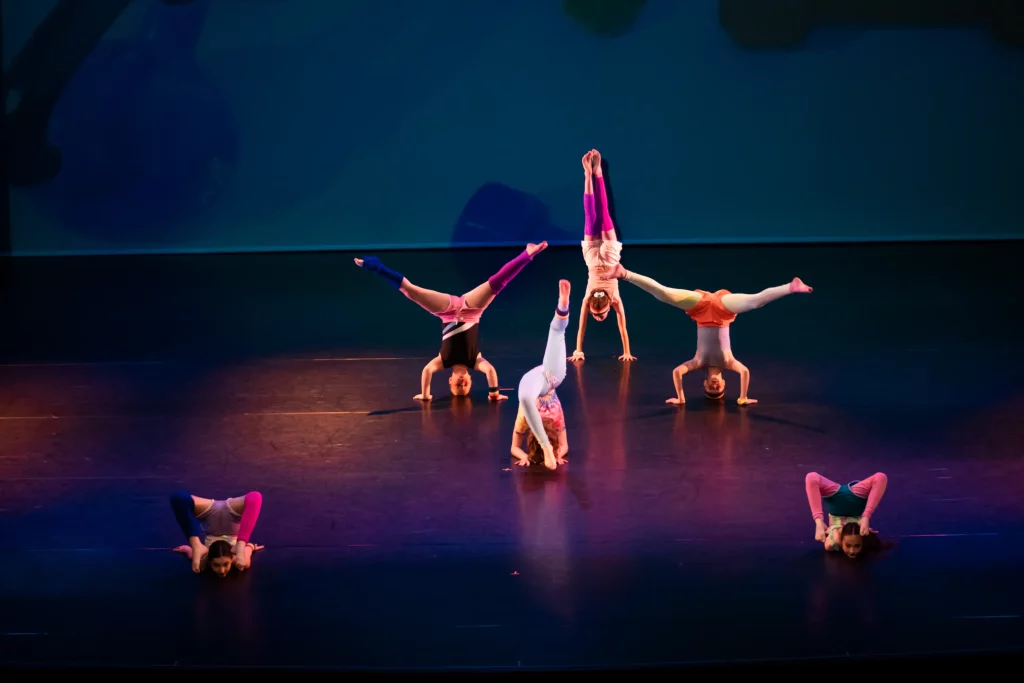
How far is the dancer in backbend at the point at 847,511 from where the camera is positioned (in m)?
3.60

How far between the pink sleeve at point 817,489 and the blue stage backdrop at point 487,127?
7566 mm

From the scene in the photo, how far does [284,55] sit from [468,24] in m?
1.83

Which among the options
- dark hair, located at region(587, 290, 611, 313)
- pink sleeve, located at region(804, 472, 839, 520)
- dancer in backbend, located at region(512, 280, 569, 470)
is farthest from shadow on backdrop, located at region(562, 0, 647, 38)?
pink sleeve, located at region(804, 472, 839, 520)

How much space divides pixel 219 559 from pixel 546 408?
4.88 feet

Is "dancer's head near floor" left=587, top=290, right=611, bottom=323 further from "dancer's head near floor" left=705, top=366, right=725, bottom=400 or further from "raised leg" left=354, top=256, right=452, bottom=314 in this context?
"raised leg" left=354, top=256, right=452, bottom=314

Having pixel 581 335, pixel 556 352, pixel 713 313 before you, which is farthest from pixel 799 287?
pixel 581 335

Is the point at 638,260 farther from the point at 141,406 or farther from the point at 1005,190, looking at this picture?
the point at 141,406

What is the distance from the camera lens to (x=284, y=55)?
10688 mm

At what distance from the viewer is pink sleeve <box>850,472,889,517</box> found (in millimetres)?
3646

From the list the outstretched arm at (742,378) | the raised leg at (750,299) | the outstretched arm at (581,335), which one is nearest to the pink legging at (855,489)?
A: the raised leg at (750,299)

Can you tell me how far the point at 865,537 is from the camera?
366cm

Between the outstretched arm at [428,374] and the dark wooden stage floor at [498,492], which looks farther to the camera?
the outstretched arm at [428,374]

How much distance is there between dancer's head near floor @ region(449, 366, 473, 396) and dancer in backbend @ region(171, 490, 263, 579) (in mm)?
2039

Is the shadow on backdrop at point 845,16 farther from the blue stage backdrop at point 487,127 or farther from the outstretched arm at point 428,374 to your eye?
the outstretched arm at point 428,374
